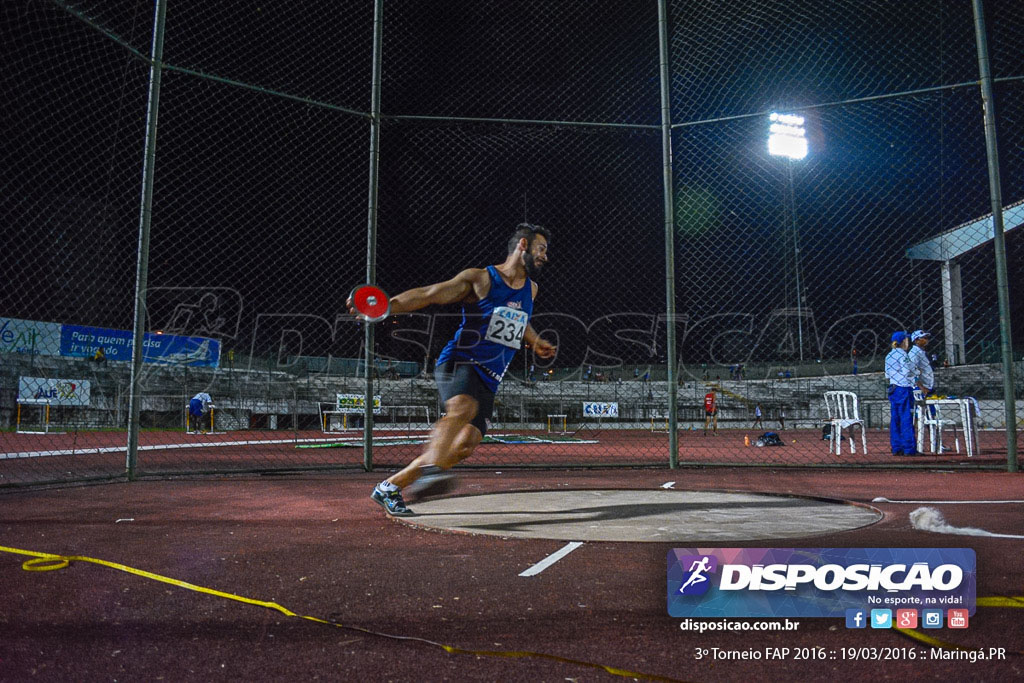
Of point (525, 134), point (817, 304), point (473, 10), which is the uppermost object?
point (473, 10)

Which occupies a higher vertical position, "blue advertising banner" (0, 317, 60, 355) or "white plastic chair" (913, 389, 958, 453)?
"blue advertising banner" (0, 317, 60, 355)

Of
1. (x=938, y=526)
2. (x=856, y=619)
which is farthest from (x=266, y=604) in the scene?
(x=938, y=526)

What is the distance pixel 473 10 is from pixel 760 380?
26460 mm

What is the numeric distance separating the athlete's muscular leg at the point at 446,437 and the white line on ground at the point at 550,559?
1.22m

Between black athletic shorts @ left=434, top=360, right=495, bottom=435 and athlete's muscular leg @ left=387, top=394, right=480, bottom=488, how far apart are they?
1.5 inches

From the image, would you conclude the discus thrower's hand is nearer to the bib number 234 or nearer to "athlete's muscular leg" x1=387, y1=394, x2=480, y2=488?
the bib number 234

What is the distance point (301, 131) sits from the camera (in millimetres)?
8211

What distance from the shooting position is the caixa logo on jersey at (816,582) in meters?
2.17

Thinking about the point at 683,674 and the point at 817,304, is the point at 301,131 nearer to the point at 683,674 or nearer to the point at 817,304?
the point at 683,674

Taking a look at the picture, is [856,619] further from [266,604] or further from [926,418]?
[926,418]

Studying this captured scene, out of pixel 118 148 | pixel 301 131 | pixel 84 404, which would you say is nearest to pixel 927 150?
pixel 301 131

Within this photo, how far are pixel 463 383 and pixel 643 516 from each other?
1411 mm

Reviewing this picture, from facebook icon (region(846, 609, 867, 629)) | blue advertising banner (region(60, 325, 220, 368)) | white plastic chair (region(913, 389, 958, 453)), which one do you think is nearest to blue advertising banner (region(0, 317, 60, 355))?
blue advertising banner (region(60, 325, 220, 368))

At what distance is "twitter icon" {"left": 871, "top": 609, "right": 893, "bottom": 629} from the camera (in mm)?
2002
